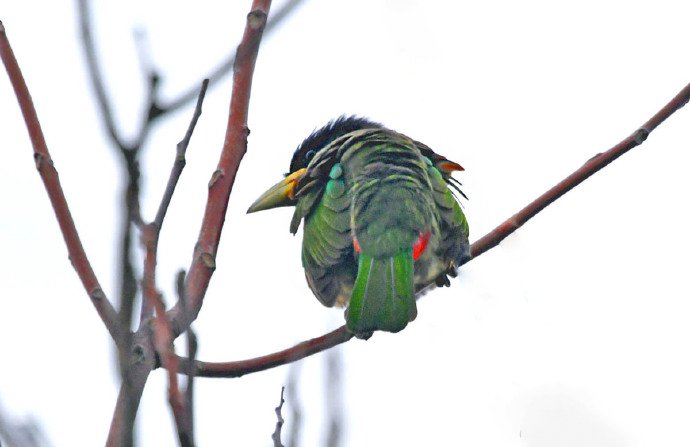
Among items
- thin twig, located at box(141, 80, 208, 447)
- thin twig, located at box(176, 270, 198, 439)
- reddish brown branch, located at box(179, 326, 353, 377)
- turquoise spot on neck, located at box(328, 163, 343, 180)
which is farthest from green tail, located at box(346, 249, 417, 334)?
thin twig, located at box(176, 270, 198, 439)

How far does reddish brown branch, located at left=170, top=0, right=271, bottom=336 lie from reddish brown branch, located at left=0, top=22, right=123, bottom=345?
223 mm

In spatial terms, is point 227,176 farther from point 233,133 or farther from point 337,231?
point 337,231

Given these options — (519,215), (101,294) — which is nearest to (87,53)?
(101,294)

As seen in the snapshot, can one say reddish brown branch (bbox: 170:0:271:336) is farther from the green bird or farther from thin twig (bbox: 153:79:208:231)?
the green bird

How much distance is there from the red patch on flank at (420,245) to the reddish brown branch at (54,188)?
166 cm

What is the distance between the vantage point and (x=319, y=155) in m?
4.45

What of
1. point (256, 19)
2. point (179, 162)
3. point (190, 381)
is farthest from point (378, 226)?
point (190, 381)

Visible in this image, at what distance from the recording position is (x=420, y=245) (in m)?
3.73

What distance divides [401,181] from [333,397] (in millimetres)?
1993

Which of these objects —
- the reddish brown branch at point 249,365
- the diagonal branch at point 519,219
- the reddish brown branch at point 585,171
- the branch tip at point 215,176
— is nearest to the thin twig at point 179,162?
the branch tip at point 215,176

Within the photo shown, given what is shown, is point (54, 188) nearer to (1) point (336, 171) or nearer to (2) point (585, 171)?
(2) point (585, 171)

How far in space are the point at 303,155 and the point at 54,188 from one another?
110 inches

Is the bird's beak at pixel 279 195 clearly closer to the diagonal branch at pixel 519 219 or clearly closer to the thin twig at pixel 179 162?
the diagonal branch at pixel 519 219

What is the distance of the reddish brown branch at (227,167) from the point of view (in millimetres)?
2439
